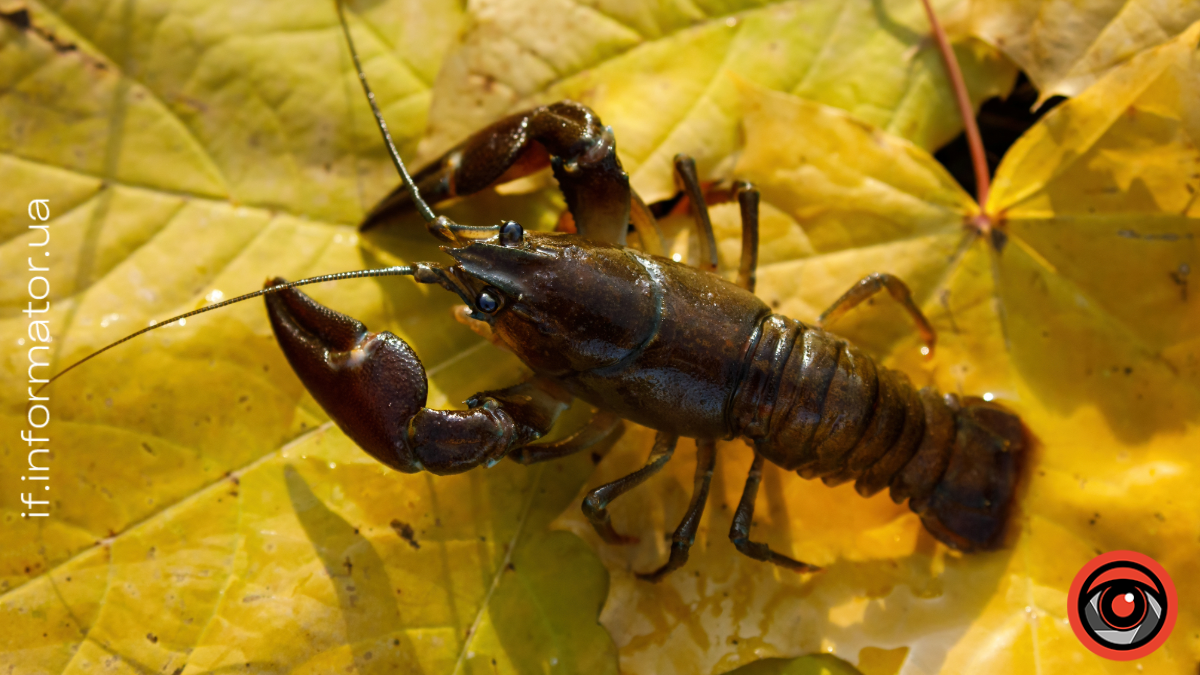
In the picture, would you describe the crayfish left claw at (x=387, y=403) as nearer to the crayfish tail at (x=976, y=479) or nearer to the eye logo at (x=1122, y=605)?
the crayfish tail at (x=976, y=479)

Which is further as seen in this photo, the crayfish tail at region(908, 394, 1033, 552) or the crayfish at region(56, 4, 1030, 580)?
the crayfish tail at region(908, 394, 1033, 552)

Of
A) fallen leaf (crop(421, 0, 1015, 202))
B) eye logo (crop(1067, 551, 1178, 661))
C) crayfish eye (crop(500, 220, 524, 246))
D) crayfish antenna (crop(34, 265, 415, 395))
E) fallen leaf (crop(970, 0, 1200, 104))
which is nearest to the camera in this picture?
crayfish antenna (crop(34, 265, 415, 395))

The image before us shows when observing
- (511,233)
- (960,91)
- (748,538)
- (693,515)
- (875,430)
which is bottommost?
(748,538)

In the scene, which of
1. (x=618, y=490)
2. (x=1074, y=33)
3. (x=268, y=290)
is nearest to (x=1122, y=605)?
(x=618, y=490)

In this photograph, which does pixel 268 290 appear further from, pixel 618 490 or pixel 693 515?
pixel 693 515

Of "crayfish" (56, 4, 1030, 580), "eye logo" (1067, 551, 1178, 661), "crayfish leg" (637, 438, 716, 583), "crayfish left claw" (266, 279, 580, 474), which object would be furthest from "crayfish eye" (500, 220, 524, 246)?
"eye logo" (1067, 551, 1178, 661)

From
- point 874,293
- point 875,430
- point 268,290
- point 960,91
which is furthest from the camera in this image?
point 960,91

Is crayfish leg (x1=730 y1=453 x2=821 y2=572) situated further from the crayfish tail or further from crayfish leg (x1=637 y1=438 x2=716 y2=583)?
the crayfish tail
